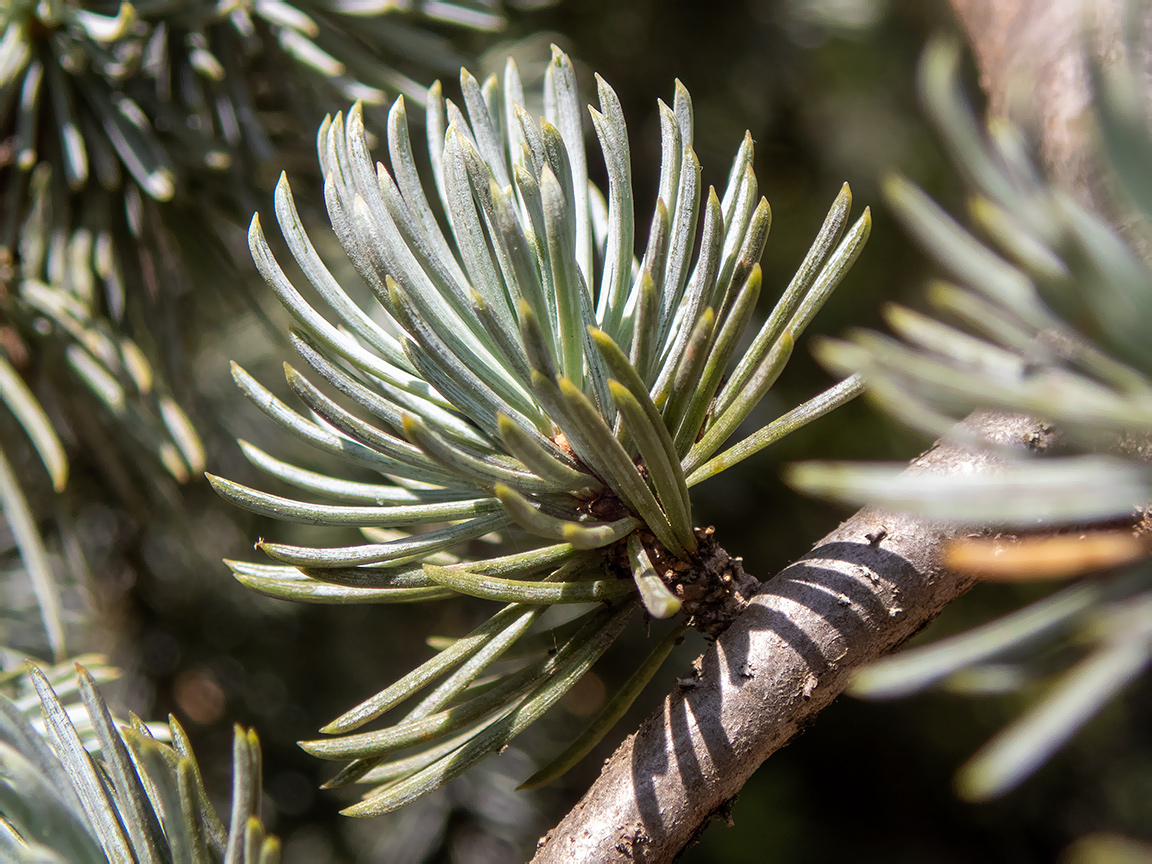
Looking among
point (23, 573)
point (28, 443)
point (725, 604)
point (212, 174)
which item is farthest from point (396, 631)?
point (725, 604)

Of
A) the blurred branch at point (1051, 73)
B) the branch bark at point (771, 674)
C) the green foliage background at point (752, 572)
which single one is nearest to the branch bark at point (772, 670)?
the branch bark at point (771, 674)

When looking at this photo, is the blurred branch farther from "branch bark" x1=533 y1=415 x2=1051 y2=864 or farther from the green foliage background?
the green foliage background

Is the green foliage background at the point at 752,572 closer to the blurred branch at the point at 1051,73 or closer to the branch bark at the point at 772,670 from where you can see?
the blurred branch at the point at 1051,73

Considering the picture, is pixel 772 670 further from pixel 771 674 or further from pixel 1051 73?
pixel 1051 73

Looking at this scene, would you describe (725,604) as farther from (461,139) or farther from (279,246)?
(279,246)

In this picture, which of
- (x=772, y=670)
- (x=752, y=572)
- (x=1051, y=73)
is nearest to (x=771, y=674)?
(x=772, y=670)


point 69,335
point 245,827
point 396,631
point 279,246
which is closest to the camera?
point 245,827

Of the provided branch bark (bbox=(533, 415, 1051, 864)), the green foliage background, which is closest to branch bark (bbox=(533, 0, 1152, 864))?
branch bark (bbox=(533, 415, 1051, 864))
